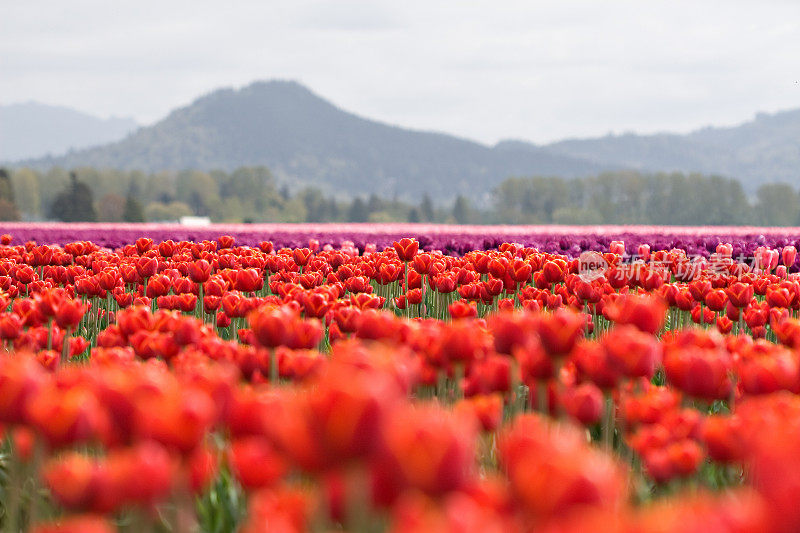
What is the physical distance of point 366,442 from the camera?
150 centimetres

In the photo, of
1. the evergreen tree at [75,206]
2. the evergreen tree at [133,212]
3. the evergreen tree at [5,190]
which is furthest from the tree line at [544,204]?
the evergreen tree at [5,190]

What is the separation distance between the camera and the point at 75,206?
358 ft

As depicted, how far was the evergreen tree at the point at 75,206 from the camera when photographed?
4281 inches

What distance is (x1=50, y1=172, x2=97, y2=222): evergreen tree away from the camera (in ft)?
357

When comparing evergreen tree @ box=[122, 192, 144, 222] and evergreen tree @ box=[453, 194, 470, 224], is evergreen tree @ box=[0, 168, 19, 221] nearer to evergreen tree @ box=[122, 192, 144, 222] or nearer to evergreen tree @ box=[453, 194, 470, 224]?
evergreen tree @ box=[122, 192, 144, 222]

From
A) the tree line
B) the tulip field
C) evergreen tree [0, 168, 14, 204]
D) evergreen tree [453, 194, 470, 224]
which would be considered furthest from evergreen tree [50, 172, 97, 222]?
the tulip field

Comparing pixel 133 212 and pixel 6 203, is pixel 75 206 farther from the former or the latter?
pixel 6 203

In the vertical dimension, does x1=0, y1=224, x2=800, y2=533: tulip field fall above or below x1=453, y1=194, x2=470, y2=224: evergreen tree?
above

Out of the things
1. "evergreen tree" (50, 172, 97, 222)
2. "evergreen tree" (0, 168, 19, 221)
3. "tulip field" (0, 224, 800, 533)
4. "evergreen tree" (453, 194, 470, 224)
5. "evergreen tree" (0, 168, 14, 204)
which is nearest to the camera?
"tulip field" (0, 224, 800, 533)

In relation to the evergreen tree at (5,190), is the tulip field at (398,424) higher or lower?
lower

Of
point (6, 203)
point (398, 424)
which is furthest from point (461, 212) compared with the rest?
point (398, 424)

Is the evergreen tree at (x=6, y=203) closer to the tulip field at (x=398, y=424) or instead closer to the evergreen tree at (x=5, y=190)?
the evergreen tree at (x=5, y=190)

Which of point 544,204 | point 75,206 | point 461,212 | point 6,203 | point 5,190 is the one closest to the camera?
point 6,203

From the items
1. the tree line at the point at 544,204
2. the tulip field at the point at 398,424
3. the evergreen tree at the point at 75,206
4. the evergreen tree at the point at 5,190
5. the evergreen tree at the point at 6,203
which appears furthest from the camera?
the tree line at the point at 544,204
